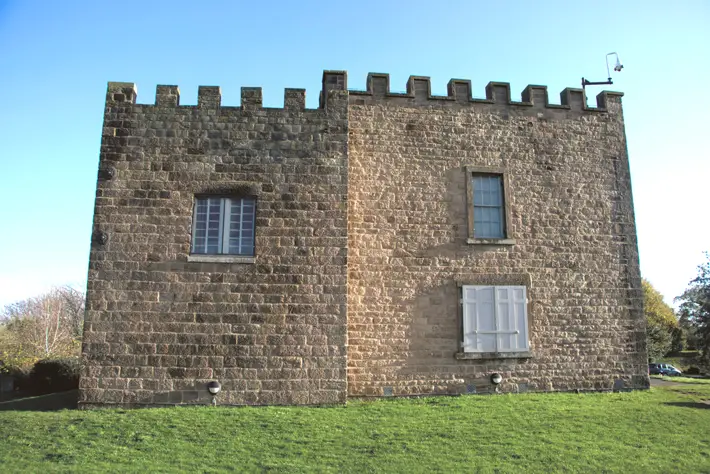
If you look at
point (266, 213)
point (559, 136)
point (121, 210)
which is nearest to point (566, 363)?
point (559, 136)

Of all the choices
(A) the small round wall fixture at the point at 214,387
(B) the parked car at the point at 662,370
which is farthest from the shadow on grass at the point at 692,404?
(B) the parked car at the point at 662,370

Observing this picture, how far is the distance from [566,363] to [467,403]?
297 cm

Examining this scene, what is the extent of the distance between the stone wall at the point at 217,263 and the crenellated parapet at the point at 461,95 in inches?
46.1

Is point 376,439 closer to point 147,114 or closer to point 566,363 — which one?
point 566,363

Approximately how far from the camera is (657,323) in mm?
38312

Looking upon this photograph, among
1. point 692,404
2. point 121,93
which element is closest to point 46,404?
point 121,93

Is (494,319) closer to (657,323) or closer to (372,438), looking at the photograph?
(372,438)

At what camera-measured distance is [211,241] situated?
34.8 feet

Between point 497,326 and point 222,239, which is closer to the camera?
point 222,239

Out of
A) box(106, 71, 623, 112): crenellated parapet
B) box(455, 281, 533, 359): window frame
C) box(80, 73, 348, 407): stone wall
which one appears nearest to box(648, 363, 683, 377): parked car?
box(106, 71, 623, 112): crenellated parapet

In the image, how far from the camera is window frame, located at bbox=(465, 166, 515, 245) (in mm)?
11859

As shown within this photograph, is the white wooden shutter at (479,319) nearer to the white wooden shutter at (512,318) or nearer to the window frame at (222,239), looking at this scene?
the white wooden shutter at (512,318)

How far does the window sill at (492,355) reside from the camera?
11305 millimetres

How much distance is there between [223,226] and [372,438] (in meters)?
5.18
